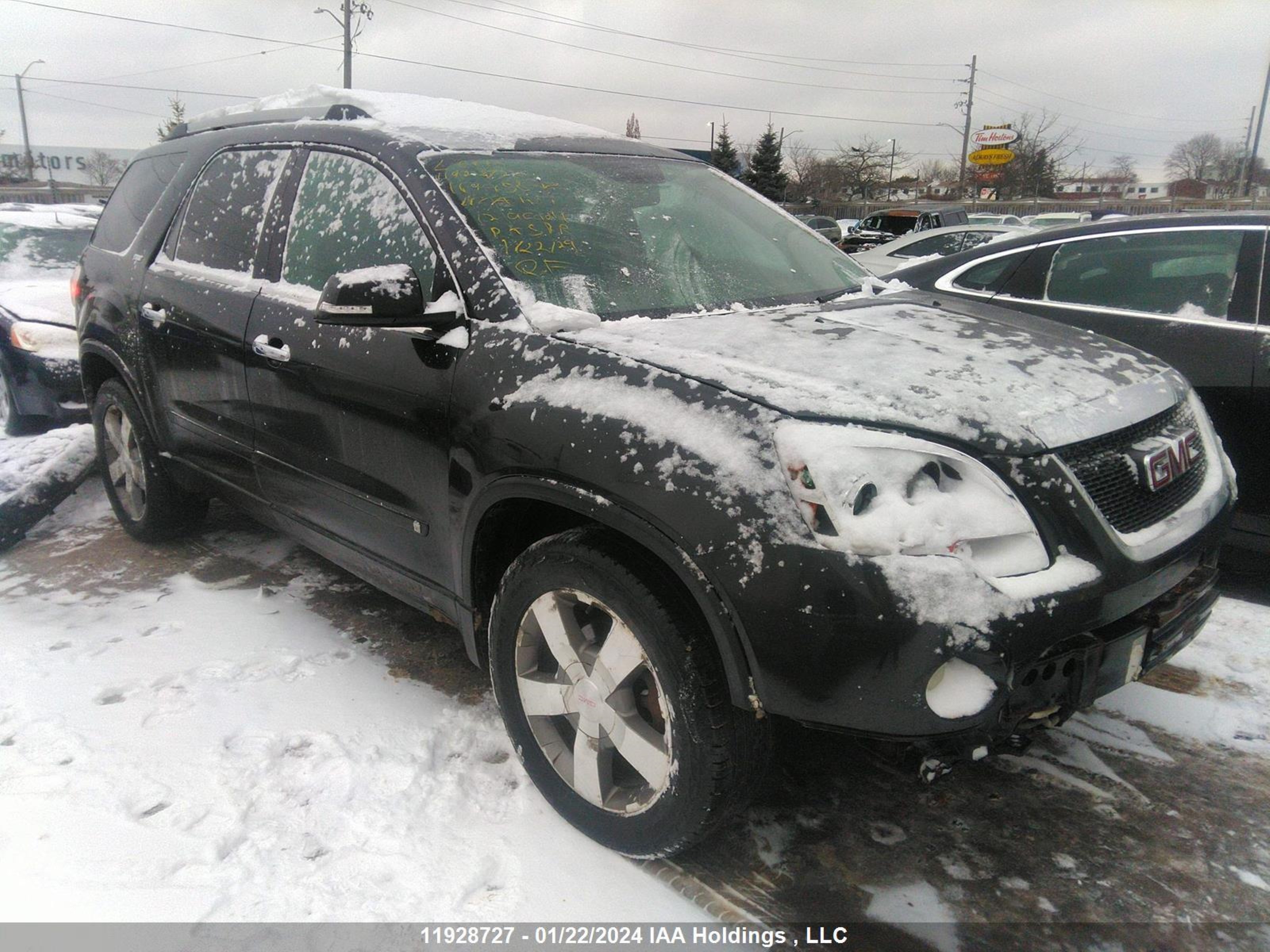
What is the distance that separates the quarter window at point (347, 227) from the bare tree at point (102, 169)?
7148 cm

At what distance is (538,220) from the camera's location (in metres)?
2.58

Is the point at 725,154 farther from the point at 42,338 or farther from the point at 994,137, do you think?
the point at 42,338

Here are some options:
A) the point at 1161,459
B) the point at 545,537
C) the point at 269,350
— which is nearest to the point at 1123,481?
the point at 1161,459

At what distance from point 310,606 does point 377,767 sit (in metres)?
1.29

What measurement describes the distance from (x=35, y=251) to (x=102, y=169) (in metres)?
70.3

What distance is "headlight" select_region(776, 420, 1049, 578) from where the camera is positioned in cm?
170

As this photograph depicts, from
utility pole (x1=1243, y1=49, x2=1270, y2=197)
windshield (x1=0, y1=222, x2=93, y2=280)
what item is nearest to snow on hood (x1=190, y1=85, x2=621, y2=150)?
windshield (x1=0, y1=222, x2=93, y2=280)

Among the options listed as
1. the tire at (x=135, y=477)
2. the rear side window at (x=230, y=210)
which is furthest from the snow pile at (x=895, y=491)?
the tire at (x=135, y=477)

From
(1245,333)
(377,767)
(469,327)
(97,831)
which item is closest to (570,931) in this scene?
(377,767)

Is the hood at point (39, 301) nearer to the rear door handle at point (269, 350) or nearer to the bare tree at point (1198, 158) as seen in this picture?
the rear door handle at point (269, 350)

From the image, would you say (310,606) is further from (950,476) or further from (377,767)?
(950,476)

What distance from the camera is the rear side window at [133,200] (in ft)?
12.8

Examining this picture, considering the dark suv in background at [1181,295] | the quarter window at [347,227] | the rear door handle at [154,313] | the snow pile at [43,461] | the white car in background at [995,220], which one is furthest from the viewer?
the white car in background at [995,220]

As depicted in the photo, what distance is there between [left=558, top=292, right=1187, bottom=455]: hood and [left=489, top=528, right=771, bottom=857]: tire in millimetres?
485
